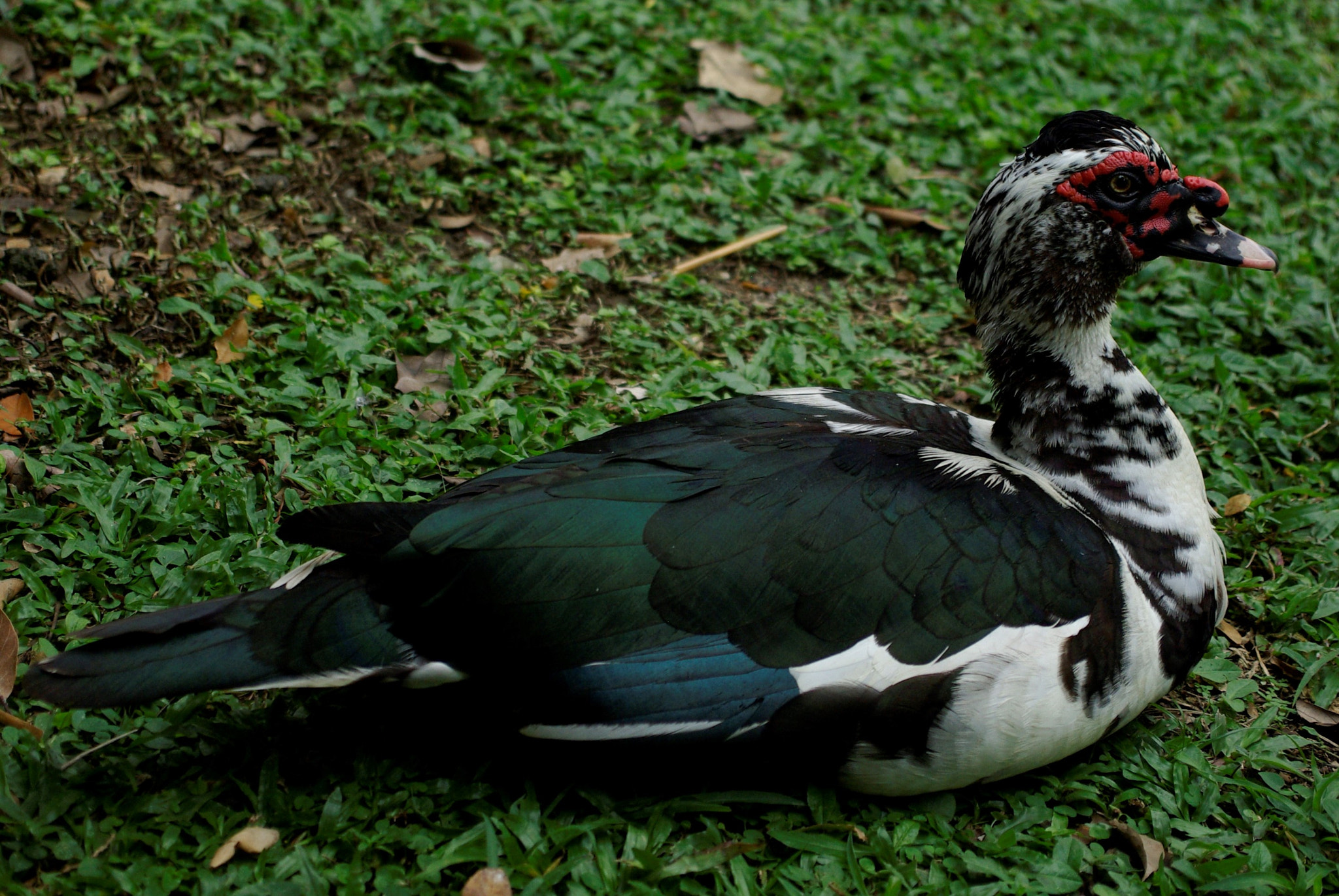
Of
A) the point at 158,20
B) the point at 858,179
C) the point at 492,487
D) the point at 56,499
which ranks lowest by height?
the point at 56,499

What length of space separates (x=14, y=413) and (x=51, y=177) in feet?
3.76

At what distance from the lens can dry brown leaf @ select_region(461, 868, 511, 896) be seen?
7.17 ft

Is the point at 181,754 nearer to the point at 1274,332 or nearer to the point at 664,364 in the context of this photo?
the point at 664,364

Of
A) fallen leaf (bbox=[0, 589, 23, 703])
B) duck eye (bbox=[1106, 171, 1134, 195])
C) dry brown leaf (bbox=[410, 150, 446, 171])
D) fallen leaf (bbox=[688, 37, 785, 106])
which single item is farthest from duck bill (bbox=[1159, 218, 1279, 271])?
fallen leaf (bbox=[0, 589, 23, 703])

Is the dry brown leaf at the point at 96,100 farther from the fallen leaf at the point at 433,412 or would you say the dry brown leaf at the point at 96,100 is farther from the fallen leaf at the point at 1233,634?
the fallen leaf at the point at 1233,634

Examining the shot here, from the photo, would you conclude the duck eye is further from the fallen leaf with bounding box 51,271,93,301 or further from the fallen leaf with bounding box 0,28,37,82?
the fallen leaf with bounding box 0,28,37,82

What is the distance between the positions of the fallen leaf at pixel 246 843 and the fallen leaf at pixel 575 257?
232 centimetres

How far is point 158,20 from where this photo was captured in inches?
178

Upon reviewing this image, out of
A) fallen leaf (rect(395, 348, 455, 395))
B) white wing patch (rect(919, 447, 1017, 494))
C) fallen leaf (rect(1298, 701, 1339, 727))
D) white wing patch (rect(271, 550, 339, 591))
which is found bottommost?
fallen leaf (rect(1298, 701, 1339, 727))

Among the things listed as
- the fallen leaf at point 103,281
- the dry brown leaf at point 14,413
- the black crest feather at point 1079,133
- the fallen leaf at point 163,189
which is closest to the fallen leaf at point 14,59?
the fallen leaf at point 163,189

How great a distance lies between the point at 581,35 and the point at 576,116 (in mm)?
522

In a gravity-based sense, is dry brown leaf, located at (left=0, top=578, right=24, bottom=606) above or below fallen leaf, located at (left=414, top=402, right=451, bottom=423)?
below

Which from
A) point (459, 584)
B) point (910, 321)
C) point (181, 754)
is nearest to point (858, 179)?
point (910, 321)

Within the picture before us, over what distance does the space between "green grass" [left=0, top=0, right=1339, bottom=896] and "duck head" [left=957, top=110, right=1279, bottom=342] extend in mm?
975
